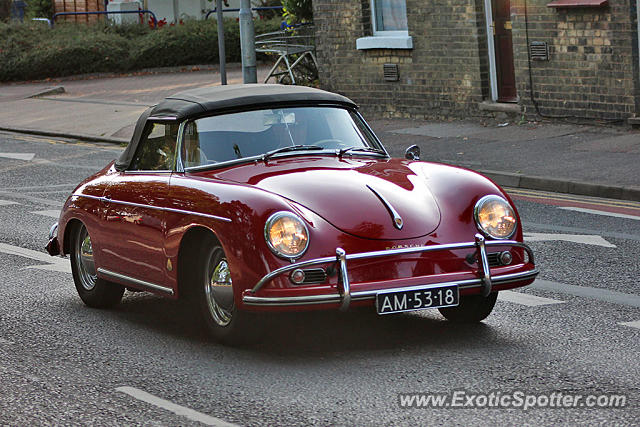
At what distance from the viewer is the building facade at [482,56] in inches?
690

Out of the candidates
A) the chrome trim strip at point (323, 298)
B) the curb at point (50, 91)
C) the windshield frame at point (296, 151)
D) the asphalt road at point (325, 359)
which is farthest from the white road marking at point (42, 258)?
the curb at point (50, 91)

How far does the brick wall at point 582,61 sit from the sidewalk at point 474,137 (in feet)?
1.11

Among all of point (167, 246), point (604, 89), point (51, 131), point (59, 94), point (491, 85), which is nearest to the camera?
point (167, 246)

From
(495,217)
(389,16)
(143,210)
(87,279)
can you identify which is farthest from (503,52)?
(495,217)

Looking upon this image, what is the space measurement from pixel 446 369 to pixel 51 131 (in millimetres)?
17489

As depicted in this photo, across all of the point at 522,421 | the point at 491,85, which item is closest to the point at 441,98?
the point at 491,85

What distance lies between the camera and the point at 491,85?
19984 mm

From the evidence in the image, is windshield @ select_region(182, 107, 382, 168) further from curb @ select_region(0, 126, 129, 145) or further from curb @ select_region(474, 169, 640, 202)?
curb @ select_region(0, 126, 129, 145)

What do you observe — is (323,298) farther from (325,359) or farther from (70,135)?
(70,135)

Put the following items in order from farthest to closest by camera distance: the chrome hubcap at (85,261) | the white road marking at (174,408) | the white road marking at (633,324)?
the chrome hubcap at (85,261) < the white road marking at (633,324) < the white road marking at (174,408)

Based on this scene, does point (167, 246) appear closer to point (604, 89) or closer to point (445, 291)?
point (445, 291)

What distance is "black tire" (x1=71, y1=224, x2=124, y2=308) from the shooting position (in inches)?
338

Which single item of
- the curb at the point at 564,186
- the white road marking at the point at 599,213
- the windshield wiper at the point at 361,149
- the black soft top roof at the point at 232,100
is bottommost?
the white road marking at the point at 599,213

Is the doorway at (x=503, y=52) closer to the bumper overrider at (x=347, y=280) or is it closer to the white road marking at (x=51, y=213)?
the white road marking at (x=51, y=213)
